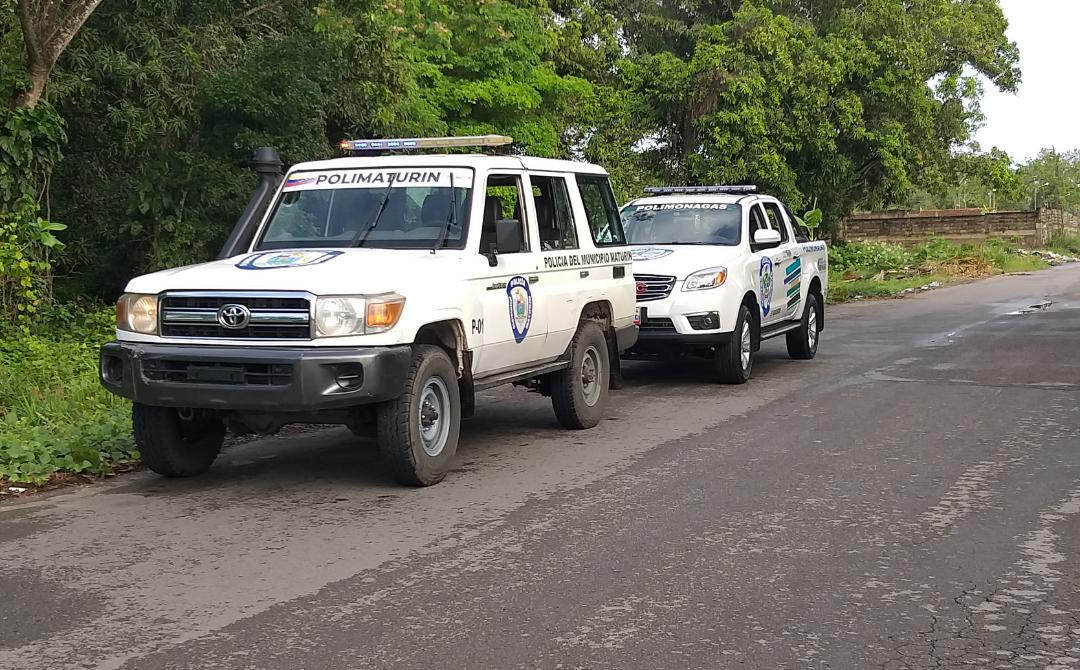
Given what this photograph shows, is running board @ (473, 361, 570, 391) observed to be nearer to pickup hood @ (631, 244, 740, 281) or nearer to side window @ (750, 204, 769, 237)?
pickup hood @ (631, 244, 740, 281)

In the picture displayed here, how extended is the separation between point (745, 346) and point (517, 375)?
4521 mm

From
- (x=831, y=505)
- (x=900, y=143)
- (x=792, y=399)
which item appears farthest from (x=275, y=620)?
(x=900, y=143)

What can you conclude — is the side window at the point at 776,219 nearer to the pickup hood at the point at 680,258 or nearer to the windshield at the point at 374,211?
the pickup hood at the point at 680,258

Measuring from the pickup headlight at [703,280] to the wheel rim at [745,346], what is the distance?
669 mm

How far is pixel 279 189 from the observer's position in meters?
8.92

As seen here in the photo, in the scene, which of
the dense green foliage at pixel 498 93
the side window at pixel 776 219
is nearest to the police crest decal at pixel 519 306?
the side window at pixel 776 219

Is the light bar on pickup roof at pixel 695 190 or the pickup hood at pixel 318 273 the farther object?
the light bar on pickup roof at pixel 695 190

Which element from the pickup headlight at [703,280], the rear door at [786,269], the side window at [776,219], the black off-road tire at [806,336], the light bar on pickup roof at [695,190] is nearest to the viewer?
the pickup headlight at [703,280]

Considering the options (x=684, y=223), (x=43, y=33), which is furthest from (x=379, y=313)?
(x=43, y=33)

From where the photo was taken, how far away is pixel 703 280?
12.1 meters

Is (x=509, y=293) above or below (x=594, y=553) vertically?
above

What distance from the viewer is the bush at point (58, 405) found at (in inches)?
322

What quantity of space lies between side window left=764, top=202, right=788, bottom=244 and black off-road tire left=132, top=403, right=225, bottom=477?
792cm

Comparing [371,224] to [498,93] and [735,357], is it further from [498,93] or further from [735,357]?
[498,93]
